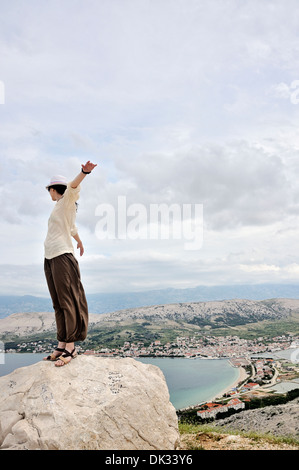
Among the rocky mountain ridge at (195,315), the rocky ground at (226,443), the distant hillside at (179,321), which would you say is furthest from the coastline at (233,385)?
the rocky mountain ridge at (195,315)

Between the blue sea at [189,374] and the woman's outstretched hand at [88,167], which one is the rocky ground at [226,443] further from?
the blue sea at [189,374]

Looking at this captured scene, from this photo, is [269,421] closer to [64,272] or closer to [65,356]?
[65,356]

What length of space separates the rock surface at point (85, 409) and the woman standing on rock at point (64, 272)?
0.41 meters

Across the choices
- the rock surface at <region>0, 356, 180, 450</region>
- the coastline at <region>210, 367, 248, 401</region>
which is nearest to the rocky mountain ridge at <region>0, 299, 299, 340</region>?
the coastline at <region>210, 367, 248, 401</region>

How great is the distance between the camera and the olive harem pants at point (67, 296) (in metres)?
5.36

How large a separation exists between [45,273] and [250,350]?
6564 cm

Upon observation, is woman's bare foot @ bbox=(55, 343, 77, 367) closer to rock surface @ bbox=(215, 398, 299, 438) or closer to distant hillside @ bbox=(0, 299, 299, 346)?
rock surface @ bbox=(215, 398, 299, 438)

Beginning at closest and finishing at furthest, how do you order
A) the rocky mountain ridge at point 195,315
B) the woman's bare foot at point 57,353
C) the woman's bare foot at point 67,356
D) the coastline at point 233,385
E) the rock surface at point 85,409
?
the rock surface at point 85,409, the woman's bare foot at point 67,356, the woman's bare foot at point 57,353, the coastline at point 233,385, the rocky mountain ridge at point 195,315

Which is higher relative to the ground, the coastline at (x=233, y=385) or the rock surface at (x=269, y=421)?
the rock surface at (x=269, y=421)

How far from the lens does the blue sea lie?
1336 inches

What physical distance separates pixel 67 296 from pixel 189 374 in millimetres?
47435

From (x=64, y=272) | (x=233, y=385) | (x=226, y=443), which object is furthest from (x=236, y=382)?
(x=64, y=272)
